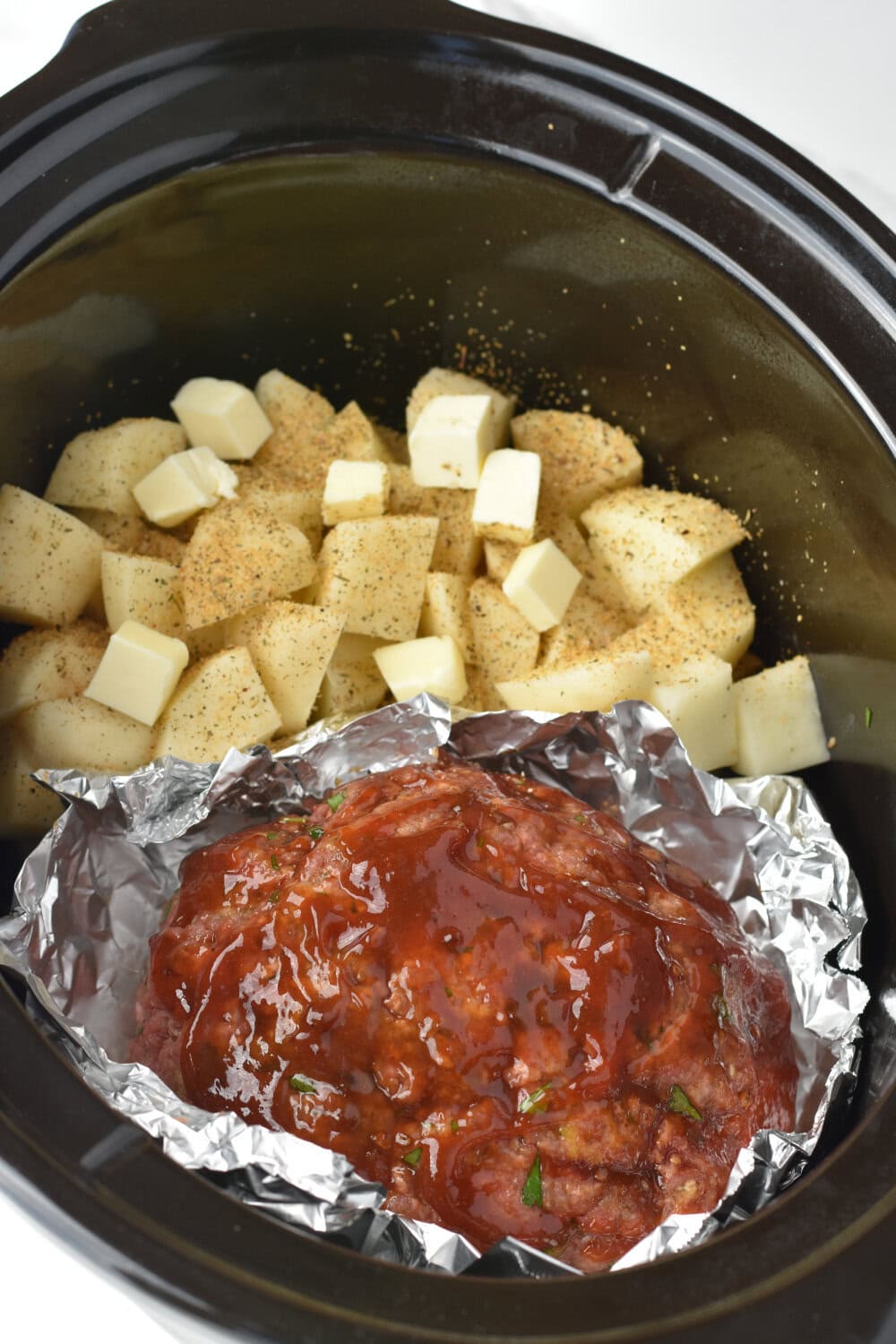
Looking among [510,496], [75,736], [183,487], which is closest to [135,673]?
[75,736]

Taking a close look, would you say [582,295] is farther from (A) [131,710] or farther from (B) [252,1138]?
(B) [252,1138]

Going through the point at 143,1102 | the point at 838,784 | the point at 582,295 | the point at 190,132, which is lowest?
the point at 143,1102

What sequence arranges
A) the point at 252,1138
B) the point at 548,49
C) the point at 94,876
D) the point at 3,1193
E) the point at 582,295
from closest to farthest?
1. the point at 3,1193
2. the point at 252,1138
3. the point at 94,876
4. the point at 548,49
5. the point at 582,295

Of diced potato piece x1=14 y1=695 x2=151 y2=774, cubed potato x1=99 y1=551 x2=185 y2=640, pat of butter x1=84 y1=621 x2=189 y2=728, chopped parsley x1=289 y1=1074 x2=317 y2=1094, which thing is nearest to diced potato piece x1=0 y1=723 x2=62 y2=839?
diced potato piece x1=14 y1=695 x2=151 y2=774

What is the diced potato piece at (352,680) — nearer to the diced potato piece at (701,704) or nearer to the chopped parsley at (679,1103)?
the diced potato piece at (701,704)

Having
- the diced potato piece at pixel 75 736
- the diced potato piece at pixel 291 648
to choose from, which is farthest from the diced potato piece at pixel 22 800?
the diced potato piece at pixel 291 648

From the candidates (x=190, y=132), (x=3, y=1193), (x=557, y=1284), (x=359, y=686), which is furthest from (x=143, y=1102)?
(x=190, y=132)
